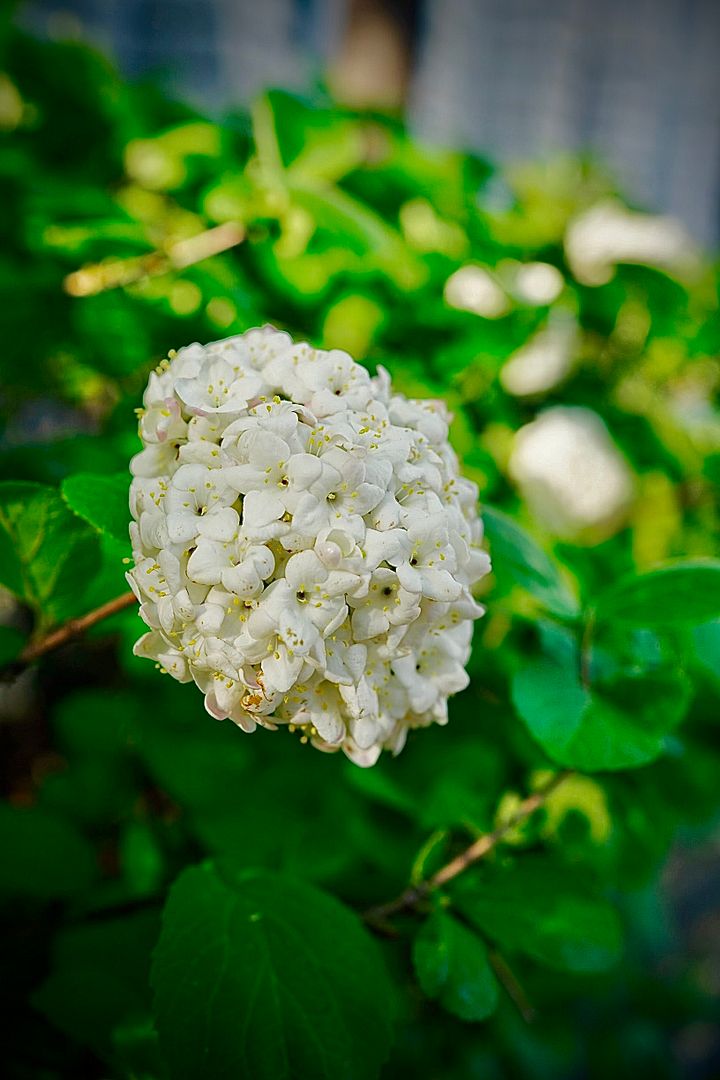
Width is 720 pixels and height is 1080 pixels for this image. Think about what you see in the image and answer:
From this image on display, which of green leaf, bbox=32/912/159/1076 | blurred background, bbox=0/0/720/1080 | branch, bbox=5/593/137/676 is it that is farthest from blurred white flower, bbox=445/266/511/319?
green leaf, bbox=32/912/159/1076

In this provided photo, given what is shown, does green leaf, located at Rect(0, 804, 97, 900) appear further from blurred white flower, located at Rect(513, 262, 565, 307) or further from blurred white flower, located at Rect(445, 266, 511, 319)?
blurred white flower, located at Rect(513, 262, 565, 307)

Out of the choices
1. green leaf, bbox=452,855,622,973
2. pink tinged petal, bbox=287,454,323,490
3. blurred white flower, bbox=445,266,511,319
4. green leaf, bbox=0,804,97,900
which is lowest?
green leaf, bbox=0,804,97,900

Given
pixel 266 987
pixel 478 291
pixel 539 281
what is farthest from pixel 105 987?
pixel 539 281

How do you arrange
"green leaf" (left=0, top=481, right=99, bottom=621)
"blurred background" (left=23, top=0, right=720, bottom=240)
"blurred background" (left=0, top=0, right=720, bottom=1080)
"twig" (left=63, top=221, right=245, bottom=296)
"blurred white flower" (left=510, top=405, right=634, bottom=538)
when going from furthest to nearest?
"blurred background" (left=23, top=0, right=720, bottom=240)
"blurred white flower" (left=510, top=405, right=634, bottom=538)
"twig" (left=63, top=221, right=245, bottom=296)
"blurred background" (left=0, top=0, right=720, bottom=1080)
"green leaf" (left=0, top=481, right=99, bottom=621)

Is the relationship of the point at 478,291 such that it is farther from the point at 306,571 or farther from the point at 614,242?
the point at 306,571

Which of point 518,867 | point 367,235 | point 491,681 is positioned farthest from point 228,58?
point 518,867

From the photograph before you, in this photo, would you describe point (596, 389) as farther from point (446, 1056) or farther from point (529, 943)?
point (446, 1056)
